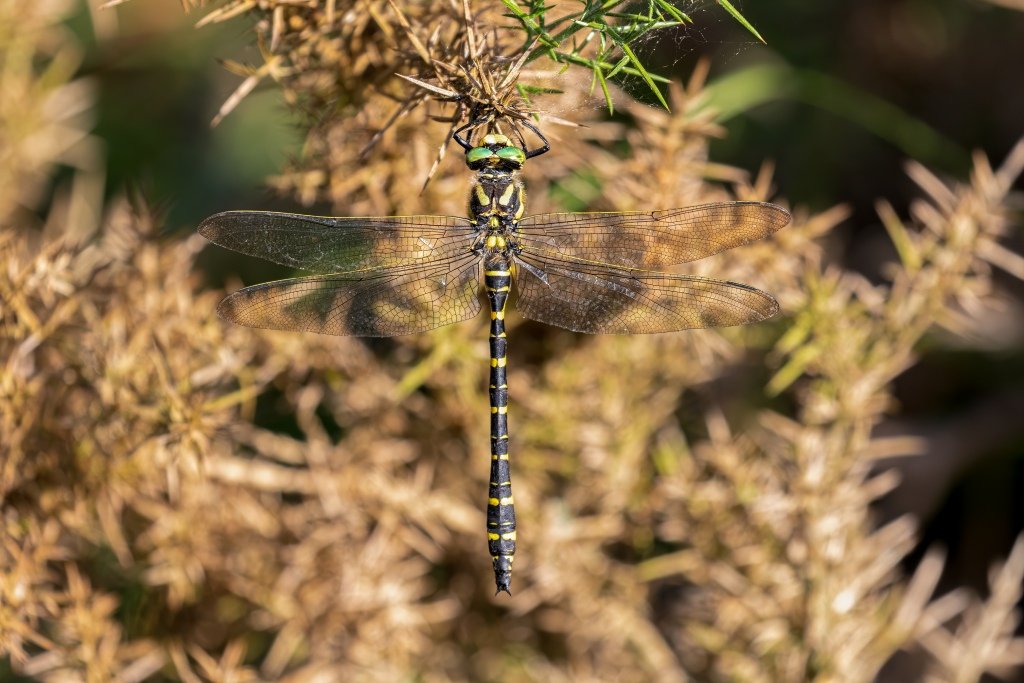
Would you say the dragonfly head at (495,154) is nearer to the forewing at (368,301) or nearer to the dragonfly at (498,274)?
the dragonfly at (498,274)

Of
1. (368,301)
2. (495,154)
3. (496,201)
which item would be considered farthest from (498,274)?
(495,154)

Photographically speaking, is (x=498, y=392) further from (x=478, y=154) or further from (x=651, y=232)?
(x=478, y=154)

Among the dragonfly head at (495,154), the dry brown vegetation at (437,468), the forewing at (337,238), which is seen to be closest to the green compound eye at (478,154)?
the dragonfly head at (495,154)

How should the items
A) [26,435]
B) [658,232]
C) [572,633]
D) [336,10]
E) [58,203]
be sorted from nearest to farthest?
[336,10]
[26,435]
[658,232]
[572,633]
[58,203]

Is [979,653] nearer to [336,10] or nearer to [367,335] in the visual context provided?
[367,335]

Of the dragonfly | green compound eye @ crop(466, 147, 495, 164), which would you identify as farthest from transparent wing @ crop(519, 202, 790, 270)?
green compound eye @ crop(466, 147, 495, 164)

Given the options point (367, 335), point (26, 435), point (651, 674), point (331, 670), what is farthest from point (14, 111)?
point (651, 674)
